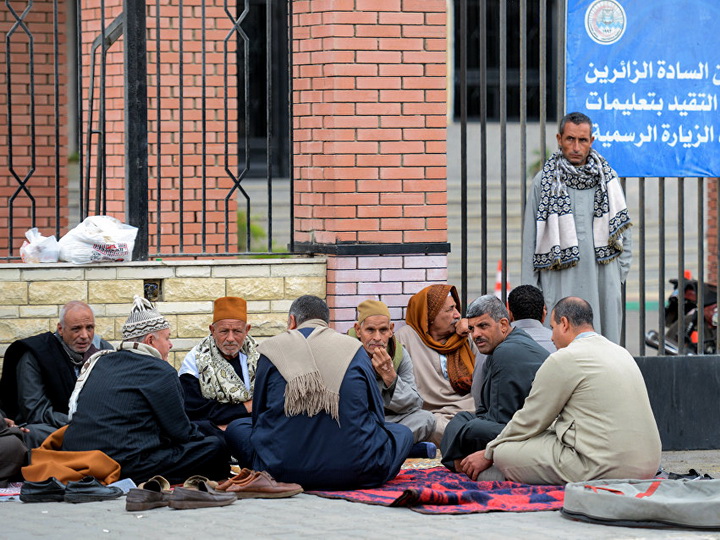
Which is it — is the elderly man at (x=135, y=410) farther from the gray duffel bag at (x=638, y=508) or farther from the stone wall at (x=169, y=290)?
the gray duffel bag at (x=638, y=508)

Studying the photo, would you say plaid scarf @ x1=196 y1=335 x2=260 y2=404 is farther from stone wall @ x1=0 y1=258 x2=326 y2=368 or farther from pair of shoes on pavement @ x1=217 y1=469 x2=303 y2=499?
pair of shoes on pavement @ x1=217 y1=469 x2=303 y2=499

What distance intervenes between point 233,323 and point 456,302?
1.42 m

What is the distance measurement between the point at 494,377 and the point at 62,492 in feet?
7.19

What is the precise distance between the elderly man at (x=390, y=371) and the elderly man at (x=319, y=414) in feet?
3.35

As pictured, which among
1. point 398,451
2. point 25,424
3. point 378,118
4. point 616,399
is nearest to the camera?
point 616,399

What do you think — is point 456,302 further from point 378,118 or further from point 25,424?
point 25,424

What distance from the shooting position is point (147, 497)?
610 centimetres

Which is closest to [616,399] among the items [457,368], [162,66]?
[457,368]

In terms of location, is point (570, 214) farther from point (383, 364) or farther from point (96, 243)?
point (96, 243)

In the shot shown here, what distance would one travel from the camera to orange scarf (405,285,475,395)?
8172 millimetres

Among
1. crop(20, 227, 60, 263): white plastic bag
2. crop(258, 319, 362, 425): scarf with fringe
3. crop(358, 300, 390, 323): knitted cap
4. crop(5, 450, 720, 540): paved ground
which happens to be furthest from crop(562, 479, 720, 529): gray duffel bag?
crop(20, 227, 60, 263): white plastic bag

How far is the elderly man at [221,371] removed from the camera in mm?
7715

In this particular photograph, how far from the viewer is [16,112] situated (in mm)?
11430

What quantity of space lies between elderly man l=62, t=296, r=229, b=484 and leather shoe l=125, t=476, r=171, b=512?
42 centimetres
